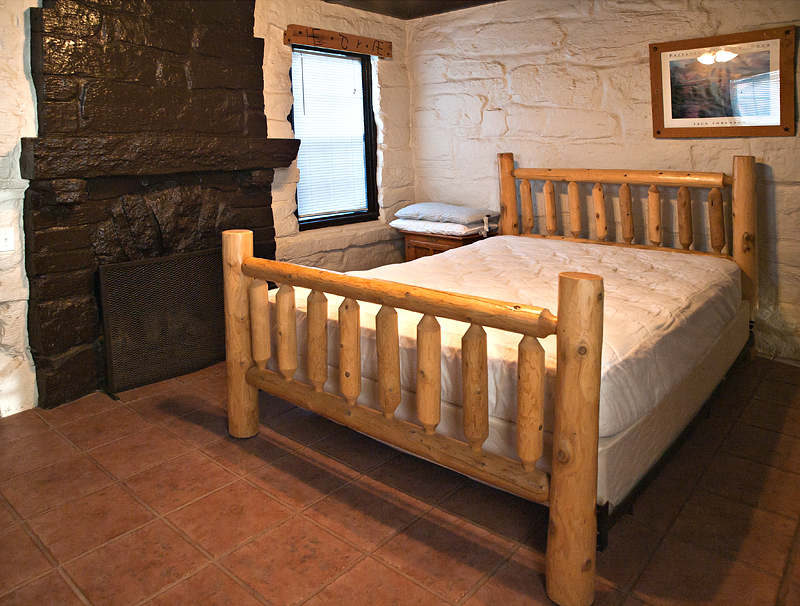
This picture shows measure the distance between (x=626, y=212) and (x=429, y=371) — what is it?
7.03 feet

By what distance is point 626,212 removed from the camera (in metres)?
3.43

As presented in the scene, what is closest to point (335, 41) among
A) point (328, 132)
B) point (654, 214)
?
point (328, 132)

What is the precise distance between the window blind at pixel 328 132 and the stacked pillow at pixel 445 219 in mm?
375

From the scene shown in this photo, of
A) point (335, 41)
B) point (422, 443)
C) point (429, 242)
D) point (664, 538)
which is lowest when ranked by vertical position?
point (664, 538)

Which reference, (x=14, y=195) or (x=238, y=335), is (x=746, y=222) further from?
(x=14, y=195)

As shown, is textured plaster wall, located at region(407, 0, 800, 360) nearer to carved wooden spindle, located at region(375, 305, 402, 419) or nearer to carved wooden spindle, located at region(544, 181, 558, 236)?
carved wooden spindle, located at region(544, 181, 558, 236)

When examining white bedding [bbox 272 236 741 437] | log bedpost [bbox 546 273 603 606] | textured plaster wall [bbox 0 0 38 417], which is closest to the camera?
log bedpost [bbox 546 273 603 606]

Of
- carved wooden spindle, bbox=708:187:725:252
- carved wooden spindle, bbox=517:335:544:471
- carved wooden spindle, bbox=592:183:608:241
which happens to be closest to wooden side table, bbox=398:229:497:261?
Result: carved wooden spindle, bbox=592:183:608:241

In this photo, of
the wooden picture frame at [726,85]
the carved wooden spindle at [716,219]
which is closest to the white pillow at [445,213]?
the wooden picture frame at [726,85]

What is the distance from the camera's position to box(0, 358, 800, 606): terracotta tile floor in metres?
1.65

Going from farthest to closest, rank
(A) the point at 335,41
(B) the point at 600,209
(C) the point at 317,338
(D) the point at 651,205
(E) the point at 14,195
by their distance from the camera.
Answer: (A) the point at 335,41 → (B) the point at 600,209 → (D) the point at 651,205 → (E) the point at 14,195 → (C) the point at 317,338

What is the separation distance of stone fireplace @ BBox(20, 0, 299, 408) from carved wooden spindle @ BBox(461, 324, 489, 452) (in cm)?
201

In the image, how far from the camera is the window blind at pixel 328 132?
12.6 feet

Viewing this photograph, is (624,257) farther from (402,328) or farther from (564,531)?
(564,531)
